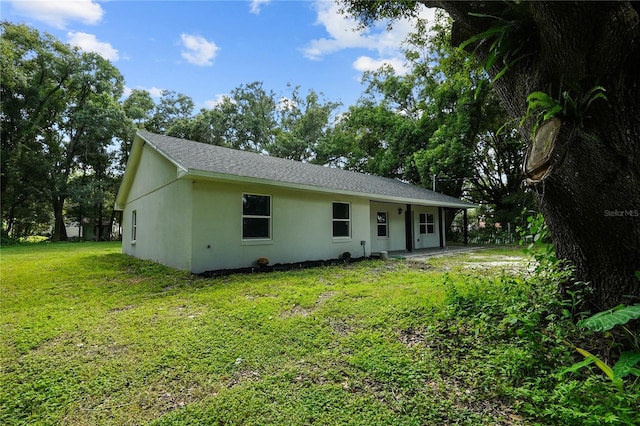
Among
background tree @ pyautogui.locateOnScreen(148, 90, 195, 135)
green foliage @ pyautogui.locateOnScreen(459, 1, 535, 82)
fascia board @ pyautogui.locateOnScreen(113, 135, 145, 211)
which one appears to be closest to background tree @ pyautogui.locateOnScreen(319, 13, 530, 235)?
fascia board @ pyautogui.locateOnScreen(113, 135, 145, 211)

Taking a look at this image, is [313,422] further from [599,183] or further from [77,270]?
[77,270]

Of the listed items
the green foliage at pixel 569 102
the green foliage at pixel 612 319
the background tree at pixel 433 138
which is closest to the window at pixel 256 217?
the green foliage at pixel 569 102

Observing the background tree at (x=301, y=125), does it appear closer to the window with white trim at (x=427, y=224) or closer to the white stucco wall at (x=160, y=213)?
the window with white trim at (x=427, y=224)

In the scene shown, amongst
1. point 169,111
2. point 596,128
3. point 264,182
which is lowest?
point 596,128

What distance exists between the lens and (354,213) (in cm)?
1102

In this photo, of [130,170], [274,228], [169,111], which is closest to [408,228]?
[274,228]

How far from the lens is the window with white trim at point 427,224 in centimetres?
1532

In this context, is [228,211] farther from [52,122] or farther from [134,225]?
[52,122]

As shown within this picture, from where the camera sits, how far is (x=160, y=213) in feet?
30.3

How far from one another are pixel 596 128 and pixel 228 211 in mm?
7235

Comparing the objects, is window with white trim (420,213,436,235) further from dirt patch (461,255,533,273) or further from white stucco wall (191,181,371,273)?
dirt patch (461,255,533,273)

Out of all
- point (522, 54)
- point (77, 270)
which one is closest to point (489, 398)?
point (522, 54)

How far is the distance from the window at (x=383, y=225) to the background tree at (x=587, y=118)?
10.5 metres

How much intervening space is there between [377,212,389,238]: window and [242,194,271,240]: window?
19.5ft
